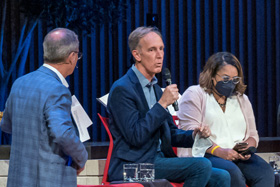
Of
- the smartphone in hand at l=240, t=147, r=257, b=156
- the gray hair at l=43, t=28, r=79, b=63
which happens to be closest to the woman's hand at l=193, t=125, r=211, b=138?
the smartphone in hand at l=240, t=147, r=257, b=156

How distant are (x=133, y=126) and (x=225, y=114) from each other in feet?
2.97

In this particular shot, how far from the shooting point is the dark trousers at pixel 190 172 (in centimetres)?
233

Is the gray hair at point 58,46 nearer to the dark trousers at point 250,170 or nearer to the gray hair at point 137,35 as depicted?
the gray hair at point 137,35

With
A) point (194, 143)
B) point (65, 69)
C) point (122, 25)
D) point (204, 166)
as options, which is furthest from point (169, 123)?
point (122, 25)

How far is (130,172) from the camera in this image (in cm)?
235

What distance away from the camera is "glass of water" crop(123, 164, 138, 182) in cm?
234

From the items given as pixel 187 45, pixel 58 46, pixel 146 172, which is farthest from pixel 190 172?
pixel 187 45

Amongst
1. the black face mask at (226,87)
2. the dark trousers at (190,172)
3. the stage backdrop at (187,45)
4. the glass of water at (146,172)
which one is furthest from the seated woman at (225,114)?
the stage backdrop at (187,45)

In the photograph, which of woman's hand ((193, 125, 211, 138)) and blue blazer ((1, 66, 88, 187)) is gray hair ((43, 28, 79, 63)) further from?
woman's hand ((193, 125, 211, 138))

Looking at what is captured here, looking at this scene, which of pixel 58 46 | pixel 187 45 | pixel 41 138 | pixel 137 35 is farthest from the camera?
pixel 187 45

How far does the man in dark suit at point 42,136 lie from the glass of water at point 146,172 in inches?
14.2

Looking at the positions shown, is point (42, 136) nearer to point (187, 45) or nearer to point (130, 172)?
point (130, 172)

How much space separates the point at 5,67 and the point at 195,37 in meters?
2.45

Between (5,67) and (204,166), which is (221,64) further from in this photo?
(5,67)
